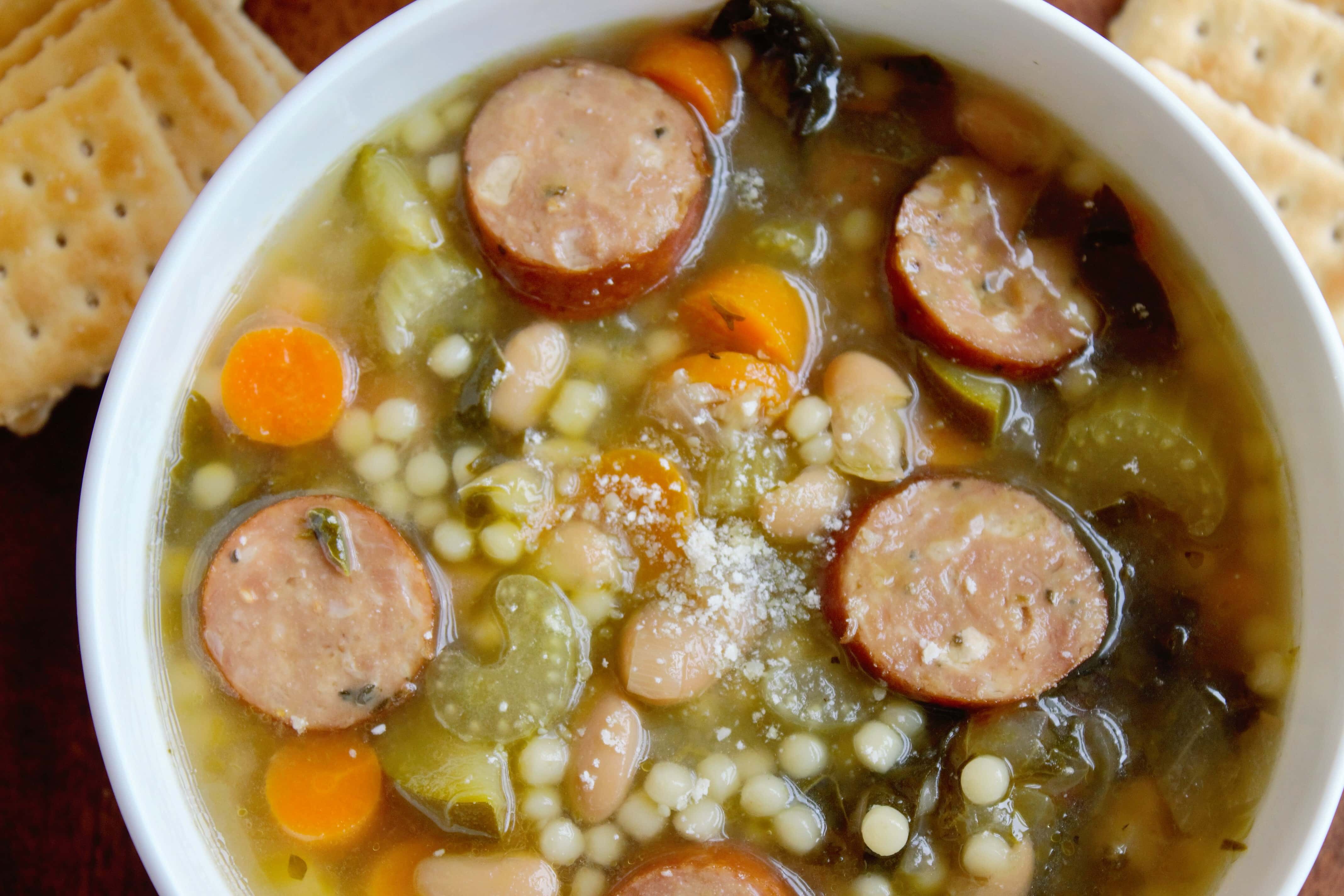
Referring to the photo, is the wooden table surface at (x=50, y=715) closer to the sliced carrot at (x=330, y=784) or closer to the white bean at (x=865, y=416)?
the sliced carrot at (x=330, y=784)

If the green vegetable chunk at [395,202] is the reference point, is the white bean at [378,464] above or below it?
below

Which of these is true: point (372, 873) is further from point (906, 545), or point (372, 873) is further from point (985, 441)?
point (985, 441)

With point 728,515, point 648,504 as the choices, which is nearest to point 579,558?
point 648,504

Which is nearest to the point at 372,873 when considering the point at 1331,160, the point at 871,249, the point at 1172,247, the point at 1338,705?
the point at 871,249

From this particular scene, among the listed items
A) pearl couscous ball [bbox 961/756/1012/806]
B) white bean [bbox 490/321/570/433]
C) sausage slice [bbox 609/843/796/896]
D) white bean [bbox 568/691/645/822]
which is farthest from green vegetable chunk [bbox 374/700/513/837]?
pearl couscous ball [bbox 961/756/1012/806]

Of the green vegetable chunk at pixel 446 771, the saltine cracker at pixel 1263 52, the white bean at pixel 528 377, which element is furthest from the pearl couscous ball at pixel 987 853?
the saltine cracker at pixel 1263 52
